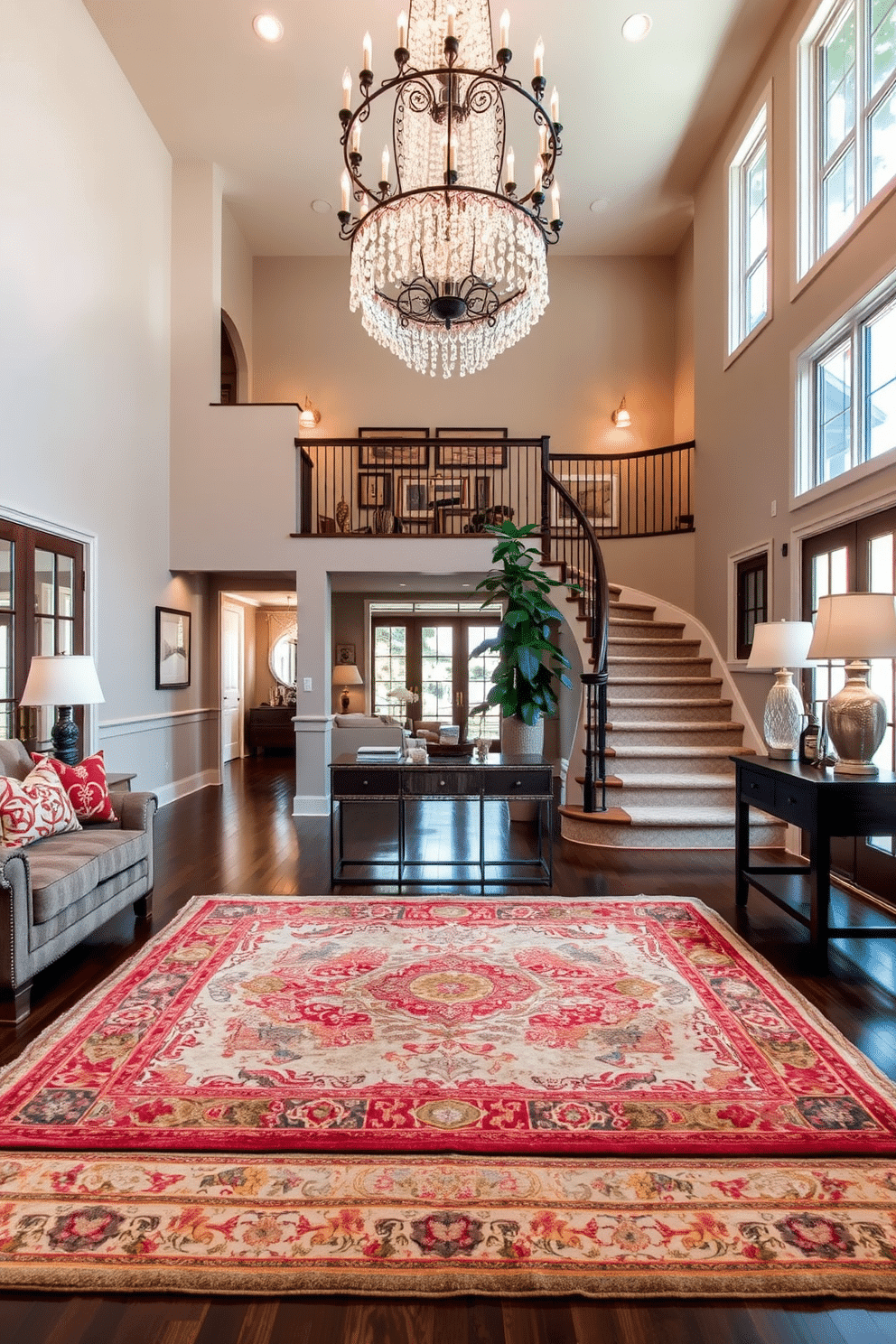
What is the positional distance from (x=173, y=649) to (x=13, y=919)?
513 cm

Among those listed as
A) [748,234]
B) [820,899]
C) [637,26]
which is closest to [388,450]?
[748,234]

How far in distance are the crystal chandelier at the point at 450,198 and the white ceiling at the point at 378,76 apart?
2.13 m

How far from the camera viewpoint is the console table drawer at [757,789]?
12.5ft

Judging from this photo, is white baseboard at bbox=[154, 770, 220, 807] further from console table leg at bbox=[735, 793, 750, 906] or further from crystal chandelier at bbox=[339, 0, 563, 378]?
console table leg at bbox=[735, 793, 750, 906]

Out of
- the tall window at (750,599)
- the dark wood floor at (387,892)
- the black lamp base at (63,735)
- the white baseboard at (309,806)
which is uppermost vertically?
the tall window at (750,599)

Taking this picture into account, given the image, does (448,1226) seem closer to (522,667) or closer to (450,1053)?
(450,1053)

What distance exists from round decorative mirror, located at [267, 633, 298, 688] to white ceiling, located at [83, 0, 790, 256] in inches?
262

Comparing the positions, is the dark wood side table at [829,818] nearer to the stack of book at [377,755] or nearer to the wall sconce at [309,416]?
the stack of book at [377,755]

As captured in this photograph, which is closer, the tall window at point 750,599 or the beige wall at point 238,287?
the tall window at point 750,599

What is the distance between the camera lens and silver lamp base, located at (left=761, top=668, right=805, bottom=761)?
4055 millimetres

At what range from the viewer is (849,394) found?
4652 mm

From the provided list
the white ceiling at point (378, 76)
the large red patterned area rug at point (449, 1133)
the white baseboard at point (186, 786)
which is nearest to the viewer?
the large red patterned area rug at point (449, 1133)

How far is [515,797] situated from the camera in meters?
4.52

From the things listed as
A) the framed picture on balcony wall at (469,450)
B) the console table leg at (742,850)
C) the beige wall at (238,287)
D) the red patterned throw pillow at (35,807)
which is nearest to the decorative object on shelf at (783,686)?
the console table leg at (742,850)
